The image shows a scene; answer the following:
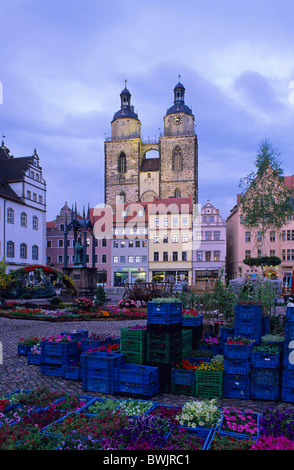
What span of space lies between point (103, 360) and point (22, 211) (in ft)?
142

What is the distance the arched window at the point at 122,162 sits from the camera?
2674 inches

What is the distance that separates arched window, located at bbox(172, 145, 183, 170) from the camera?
6676 cm

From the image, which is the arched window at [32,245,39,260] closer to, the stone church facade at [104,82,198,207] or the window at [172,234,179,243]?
the window at [172,234,179,243]

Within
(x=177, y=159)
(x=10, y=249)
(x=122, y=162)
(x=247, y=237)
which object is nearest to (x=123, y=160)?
(x=122, y=162)

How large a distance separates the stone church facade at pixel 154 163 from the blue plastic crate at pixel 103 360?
58.5 m

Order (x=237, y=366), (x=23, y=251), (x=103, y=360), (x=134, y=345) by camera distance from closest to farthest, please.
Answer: (x=237, y=366) → (x=103, y=360) → (x=134, y=345) → (x=23, y=251)

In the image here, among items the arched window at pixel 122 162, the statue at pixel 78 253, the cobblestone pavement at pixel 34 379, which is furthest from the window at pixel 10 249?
the cobblestone pavement at pixel 34 379

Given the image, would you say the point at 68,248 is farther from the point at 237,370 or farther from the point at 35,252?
the point at 237,370

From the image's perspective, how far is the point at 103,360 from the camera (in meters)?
6.51

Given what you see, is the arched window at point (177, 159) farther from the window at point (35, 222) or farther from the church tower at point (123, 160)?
the window at point (35, 222)

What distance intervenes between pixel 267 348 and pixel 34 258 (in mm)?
45560

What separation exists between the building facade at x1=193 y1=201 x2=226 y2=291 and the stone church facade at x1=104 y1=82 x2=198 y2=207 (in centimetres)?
1233
